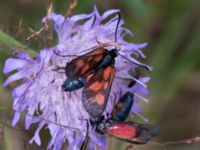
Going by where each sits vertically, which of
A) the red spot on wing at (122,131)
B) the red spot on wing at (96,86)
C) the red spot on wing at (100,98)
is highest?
the red spot on wing at (96,86)

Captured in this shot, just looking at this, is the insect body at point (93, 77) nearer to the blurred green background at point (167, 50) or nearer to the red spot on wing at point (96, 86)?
the red spot on wing at point (96, 86)

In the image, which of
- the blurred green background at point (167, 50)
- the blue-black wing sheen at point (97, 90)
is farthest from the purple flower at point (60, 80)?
the blurred green background at point (167, 50)

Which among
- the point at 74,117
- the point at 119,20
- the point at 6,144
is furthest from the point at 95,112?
the point at 6,144

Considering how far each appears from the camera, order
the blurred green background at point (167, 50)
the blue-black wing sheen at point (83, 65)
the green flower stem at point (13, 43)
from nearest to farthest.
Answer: the blue-black wing sheen at point (83, 65), the green flower stem at point (13, 43), the blurred green background at point (167, 50)

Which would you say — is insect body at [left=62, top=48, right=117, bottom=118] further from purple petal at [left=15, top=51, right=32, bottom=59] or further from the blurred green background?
the blurred green background

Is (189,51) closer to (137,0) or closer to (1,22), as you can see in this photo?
(137,0)

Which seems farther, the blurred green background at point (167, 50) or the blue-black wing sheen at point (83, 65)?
the blurred green background at point (167, 50)

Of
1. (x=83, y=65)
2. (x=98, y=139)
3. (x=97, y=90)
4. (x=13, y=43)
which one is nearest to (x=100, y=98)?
(x=97, y=90)
